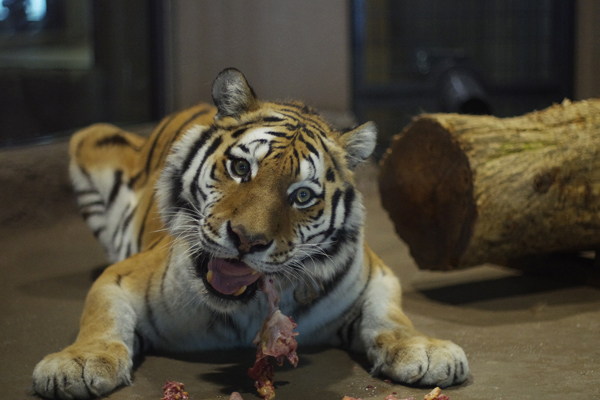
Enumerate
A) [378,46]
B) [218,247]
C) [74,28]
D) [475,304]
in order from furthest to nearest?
[378,46]
[74,28]
[475,304]
[218,247]

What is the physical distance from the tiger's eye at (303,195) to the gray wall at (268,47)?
0.37 m

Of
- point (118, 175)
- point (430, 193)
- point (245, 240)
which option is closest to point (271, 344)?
point (245, 240)

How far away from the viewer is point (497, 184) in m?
2.23

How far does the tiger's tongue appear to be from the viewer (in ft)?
4.84

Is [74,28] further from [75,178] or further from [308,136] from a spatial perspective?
[308,136]

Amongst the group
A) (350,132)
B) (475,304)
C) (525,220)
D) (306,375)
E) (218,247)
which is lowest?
(475,304)

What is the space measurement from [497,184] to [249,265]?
3.74 feet

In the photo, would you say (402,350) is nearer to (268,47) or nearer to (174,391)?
(174,391)

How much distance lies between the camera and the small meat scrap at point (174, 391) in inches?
57.9

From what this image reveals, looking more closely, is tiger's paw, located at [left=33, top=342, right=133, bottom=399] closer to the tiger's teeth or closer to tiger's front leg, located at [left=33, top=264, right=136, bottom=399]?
tiger's front leg, located at [left=33, top=264, right=136, bottom=399]

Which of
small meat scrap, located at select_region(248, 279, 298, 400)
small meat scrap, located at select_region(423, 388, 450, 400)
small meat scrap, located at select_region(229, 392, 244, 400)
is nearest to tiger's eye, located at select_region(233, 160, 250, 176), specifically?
small meat scrap, located at select_region(248, 279, 298, 400)

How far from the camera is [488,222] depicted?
224cm

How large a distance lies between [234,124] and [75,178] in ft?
4.68

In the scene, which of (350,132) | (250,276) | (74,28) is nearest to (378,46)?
(74,28)
